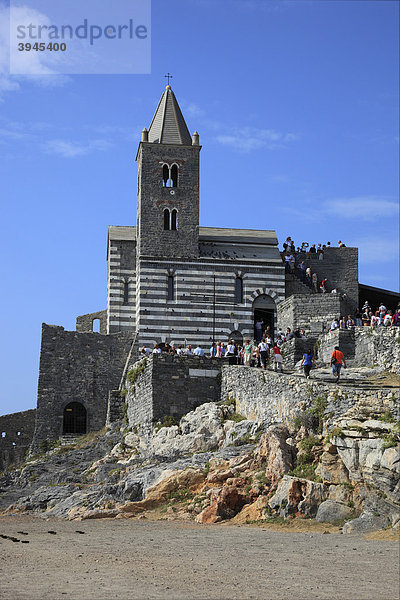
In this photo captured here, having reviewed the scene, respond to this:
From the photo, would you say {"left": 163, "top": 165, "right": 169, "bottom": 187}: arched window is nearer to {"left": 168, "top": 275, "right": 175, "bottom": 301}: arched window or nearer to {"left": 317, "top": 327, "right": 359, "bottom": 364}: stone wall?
{"left": 168, "top": 275, "right": 175, "bottom": 301}: arched window

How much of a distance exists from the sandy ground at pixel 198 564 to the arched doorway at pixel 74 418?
64.0 ft

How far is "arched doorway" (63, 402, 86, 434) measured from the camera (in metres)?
43.7

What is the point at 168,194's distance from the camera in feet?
159

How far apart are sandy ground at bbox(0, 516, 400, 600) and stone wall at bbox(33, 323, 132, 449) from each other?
64.3 ft

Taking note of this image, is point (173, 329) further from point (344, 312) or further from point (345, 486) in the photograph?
point (345, 486)

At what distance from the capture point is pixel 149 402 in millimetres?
35750

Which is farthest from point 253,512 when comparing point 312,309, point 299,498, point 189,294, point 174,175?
point 174,175

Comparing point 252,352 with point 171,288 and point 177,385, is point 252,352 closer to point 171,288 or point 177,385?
point 177,385

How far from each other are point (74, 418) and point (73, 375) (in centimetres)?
196

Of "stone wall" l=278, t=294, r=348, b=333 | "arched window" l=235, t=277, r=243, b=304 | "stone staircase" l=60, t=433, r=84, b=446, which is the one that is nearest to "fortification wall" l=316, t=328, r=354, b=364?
"stone wall" l=278, t=294, r=348, b=333

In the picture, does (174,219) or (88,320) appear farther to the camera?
(88,320)

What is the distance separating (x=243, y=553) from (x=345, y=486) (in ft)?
17.0

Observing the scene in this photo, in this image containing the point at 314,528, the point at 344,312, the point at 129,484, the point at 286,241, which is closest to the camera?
the point at 314,528

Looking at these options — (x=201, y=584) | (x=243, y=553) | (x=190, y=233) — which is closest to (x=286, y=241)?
(x=190, y=233)
